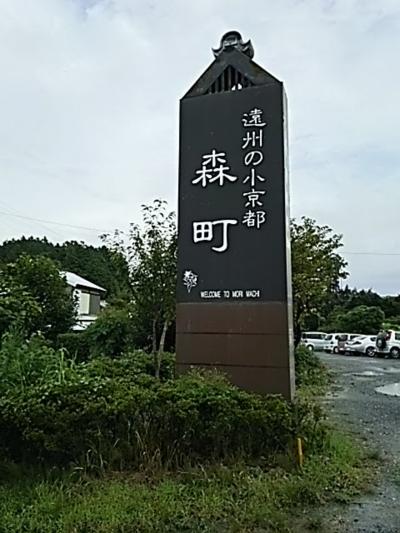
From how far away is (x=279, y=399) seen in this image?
482 cm

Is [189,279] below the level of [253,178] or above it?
below

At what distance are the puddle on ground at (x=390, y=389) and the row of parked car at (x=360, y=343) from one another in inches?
284

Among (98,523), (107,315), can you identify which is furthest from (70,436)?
(107,315)

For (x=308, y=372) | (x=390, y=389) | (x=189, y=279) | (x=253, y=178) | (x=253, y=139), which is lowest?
(x=390, y=389)

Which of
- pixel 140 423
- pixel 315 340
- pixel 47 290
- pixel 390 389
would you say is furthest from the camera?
pixel 315 340

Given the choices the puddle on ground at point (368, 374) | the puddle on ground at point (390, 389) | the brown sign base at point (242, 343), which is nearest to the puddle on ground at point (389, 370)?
the puddle on ground at point (368, 374)

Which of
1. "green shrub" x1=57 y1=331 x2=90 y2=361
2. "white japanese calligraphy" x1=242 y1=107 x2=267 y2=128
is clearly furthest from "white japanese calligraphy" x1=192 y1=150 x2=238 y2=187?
"green shrub" x1=57 y1=331 x2=90 y2=361

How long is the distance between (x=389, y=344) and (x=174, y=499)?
21.9m

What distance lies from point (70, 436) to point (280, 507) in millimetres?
1580

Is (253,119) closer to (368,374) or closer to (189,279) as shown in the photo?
(189,279)

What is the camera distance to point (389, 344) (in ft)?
78.6

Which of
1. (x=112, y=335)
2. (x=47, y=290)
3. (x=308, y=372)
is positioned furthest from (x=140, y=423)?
(x=47, y=290)

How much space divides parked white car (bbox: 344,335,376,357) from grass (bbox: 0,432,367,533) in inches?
873

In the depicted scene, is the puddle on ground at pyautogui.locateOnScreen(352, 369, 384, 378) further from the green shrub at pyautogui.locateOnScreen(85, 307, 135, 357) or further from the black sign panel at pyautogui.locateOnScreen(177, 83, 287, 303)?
the black sign panel at pyautogui.locateOnScreen(177, 83, 287, 303)
